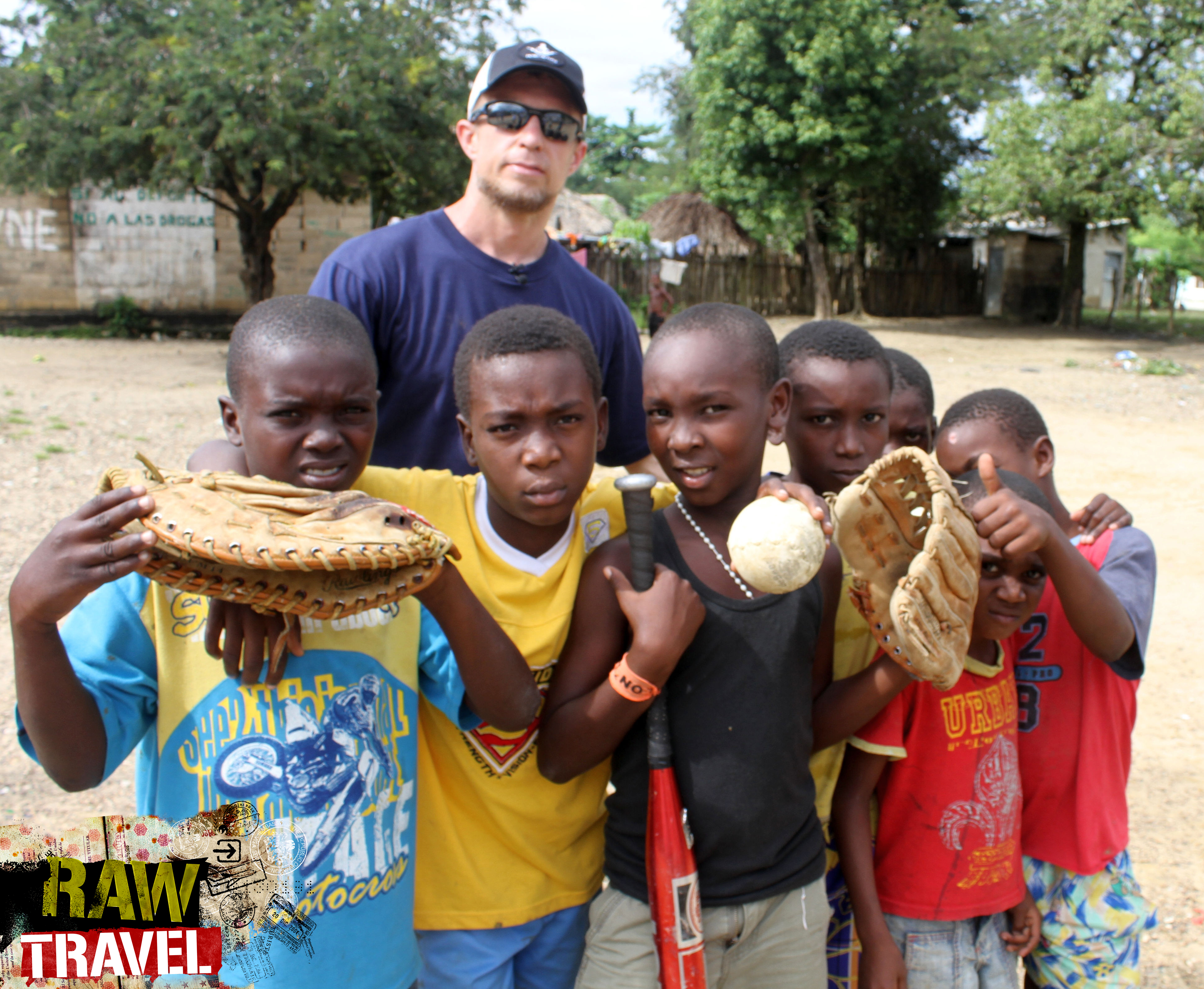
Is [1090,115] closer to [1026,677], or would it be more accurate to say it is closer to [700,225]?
[700,225]

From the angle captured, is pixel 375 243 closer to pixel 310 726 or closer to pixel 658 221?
pixel 310 726

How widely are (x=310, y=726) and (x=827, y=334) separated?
148 cm

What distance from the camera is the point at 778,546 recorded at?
5.37ft

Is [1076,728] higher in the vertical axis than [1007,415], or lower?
lower

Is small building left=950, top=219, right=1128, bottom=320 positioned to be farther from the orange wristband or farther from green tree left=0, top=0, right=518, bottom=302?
the orange wristband

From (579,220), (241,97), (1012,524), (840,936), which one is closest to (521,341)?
(1012,524)

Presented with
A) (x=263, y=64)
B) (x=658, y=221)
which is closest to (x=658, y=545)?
(x=263, y=64)

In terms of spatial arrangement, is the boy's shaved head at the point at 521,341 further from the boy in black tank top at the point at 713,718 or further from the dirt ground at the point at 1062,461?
the dirt ground at the point at 1062,461

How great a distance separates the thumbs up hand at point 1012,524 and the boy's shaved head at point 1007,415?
59cm

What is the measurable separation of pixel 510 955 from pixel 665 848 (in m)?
0.49

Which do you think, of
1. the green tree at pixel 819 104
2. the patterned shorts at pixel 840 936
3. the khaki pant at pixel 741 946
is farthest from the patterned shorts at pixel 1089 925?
the green tree at pixel 819 104

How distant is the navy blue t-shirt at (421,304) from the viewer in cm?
264

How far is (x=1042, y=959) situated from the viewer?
85.0 inches

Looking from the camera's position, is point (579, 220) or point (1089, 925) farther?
point (579, 220)
